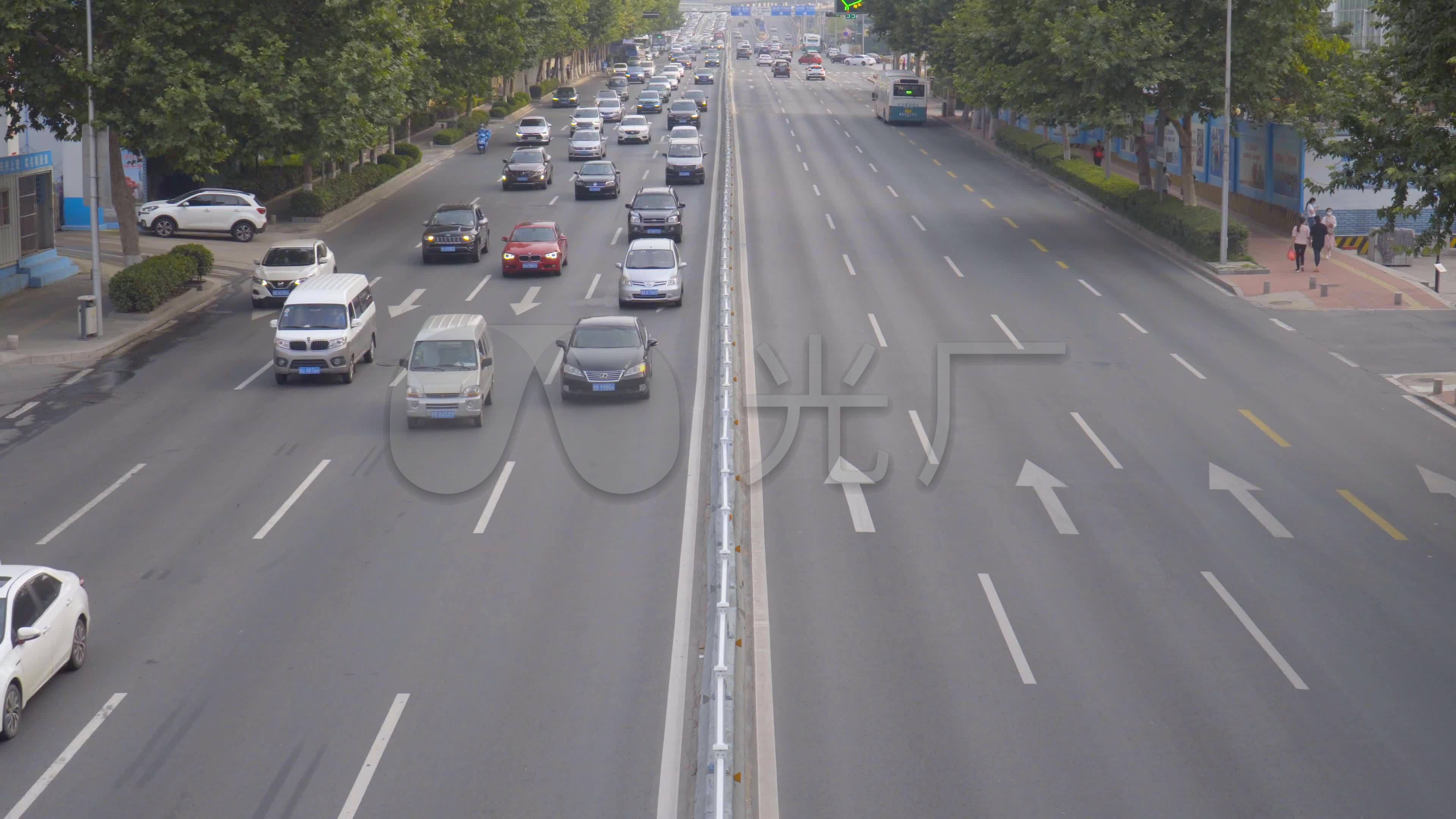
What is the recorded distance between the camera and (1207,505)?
70.5 feet

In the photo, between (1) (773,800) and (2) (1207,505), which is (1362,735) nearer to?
(1) (773,800)

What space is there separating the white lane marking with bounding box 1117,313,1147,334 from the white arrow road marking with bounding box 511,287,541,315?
14.8m

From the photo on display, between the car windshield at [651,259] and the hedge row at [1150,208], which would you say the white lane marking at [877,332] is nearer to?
the car windshield at [651,259]

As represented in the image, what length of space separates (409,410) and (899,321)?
525 inches

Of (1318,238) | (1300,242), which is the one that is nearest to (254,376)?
(1300,242)

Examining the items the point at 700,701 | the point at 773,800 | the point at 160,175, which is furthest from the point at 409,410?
the point at 160,175

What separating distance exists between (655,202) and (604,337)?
1825cm

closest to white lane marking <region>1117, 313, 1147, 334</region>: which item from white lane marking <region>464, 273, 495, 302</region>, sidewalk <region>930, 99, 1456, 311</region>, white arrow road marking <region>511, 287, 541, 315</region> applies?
sidewalk <region>930, 99, 1456, 311</region>

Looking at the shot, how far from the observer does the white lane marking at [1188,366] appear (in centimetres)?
2922

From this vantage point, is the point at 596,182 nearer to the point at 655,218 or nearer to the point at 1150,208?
the point at 655,218

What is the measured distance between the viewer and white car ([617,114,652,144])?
73.1m

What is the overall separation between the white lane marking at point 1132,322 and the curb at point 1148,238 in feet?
15.3

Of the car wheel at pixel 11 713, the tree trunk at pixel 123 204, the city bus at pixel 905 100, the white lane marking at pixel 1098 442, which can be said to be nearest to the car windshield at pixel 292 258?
the tree trunk at pixel 123 204

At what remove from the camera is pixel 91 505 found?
2142 centimetres
